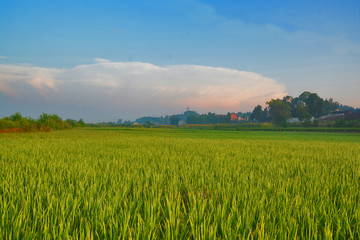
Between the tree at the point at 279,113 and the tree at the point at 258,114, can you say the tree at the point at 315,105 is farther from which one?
the tree at the point at 258,114

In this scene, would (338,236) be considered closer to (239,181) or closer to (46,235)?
(239,181)

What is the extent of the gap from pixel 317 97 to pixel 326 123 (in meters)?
39.4

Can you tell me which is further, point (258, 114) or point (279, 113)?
point (258, 114)

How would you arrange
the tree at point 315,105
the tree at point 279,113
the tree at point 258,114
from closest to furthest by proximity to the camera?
the tree at point 279,113
the tree at point 315,105
the tree at point 258,114

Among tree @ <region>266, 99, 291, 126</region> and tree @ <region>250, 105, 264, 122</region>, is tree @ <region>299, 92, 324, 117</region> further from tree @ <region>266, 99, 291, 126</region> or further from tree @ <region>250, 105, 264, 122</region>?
tree @ <region>250, 105, 264, 122</region>

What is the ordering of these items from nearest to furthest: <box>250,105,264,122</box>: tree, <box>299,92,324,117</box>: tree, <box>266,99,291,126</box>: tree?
1. <box>266,99,291,126</box>: tree
2. <box>299,92,324,117</box>: tree
3. <box>250,105,264,122</box>: tree

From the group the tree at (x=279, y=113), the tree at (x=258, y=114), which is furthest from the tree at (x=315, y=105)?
the tree at (x=258, y=114)

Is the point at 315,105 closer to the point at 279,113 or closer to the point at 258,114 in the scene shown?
the point at 279,113

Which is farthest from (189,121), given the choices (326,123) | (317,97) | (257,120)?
(326,123)

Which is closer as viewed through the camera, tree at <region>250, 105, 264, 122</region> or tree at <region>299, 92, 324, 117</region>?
tree at <region>299, 92, 324, 117</region>

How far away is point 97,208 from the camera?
172 cm

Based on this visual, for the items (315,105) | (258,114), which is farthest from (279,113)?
(258,114)

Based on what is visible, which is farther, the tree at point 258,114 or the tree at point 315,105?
the tree at point 258,114

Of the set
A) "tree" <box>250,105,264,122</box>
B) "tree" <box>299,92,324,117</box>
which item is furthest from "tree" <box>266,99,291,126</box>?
"tree" <box>250,105,264,122</box>
